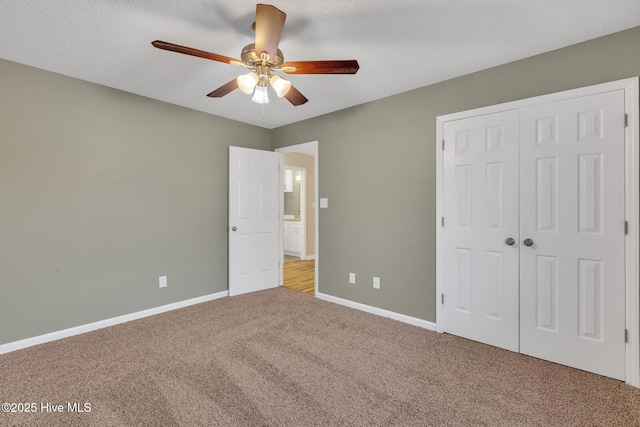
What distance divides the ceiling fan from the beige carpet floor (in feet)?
6.57

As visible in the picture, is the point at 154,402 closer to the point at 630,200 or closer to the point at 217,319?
the point at 217,319

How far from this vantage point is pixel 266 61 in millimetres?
1860

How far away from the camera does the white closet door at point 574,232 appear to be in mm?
2023

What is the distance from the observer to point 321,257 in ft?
12.6

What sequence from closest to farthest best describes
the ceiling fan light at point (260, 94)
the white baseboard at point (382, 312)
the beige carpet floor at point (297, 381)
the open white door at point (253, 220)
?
Answer: the beige carpet floor at point (297, 381) < the ceiling fan light at point (260, 94) < the white baseboard at point (382, 312) < the open white door at point (253, 220)

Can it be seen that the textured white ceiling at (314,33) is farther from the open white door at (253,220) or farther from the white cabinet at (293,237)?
the white cabinet at (293,237)

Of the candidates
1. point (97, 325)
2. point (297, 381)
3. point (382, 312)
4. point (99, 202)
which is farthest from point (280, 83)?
point (97, 325)

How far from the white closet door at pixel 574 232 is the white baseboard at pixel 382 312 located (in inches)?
31.5

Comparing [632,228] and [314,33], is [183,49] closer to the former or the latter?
→ [314,33]

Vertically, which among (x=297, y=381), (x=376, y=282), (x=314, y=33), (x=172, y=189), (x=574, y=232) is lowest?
(x=297, y=381)

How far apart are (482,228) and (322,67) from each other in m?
1.94

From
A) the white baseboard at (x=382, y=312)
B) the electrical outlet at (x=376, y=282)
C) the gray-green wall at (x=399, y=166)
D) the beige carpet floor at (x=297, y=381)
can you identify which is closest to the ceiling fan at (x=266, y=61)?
the gray-green wall at (x=399, y=166)

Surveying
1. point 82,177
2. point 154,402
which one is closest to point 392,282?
point 154,402

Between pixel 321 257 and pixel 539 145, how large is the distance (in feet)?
8.47
